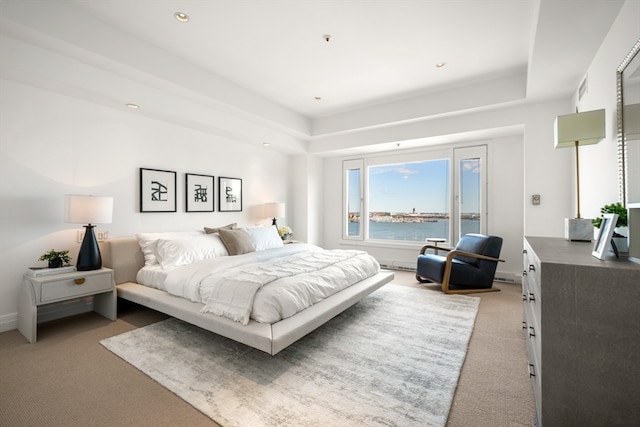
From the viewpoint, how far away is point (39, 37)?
8.16 ft

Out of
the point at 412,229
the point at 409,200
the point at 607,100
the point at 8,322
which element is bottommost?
the point at 8,322

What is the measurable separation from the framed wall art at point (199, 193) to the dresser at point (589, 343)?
4.35 meters

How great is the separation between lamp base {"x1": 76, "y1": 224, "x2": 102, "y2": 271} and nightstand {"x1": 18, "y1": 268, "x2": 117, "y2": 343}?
0.10 m

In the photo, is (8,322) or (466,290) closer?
(8,322)

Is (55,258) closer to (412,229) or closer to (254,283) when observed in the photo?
(254,283)

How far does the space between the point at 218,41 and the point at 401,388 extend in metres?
3.62

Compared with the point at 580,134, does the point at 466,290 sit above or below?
below

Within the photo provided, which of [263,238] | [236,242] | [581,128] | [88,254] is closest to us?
[581,128]

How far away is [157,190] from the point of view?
4031 mm

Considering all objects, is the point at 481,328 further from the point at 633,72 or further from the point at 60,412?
the point at 60,412

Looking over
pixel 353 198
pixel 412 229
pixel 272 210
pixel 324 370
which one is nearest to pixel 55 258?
pixel 324 370

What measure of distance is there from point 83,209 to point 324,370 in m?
2.82

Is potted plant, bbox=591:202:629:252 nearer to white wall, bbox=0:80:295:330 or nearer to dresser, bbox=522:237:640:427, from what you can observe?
dresser, bbox=522:237:640:427

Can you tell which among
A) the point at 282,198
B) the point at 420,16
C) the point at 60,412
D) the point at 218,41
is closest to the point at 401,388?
the point at 60,412
